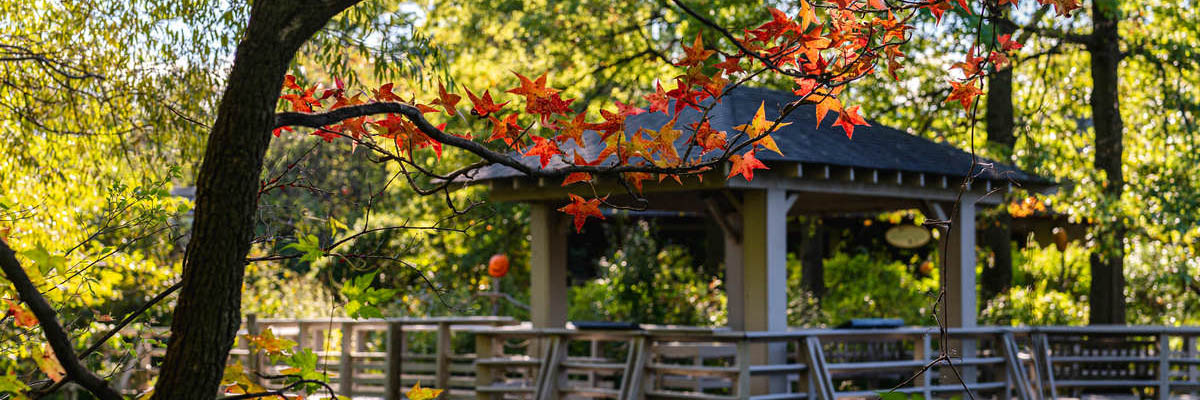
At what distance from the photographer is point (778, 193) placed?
7.78m

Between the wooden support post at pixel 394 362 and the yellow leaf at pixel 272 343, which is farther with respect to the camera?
the wooden support post at pixel 394 362

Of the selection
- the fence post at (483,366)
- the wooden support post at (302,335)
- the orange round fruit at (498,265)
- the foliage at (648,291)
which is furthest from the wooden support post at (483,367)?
the orange round fruit at (498,265)

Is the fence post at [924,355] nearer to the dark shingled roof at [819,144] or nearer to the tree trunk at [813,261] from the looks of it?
the dark shingled roof at [819,144]

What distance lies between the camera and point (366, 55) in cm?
609

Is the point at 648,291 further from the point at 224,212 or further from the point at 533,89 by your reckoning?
the point at 224,212

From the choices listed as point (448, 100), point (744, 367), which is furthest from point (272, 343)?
point (744, 367)

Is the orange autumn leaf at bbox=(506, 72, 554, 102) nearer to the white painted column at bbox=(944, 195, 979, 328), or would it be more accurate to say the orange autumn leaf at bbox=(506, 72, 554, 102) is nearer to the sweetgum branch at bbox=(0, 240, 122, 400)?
the sweetgum branch at bbox=(0, 240, 122, 400)

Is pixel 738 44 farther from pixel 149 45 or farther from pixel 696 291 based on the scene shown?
pixel 696 291

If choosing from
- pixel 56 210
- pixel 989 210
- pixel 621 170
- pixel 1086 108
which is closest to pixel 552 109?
pixel 621 170

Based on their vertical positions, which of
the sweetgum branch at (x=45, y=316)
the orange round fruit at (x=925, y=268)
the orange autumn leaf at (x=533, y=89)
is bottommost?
the sweetgum branch at (x=45, y=316)

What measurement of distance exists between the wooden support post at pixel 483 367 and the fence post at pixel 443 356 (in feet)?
1.73

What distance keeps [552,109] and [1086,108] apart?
12666 mm

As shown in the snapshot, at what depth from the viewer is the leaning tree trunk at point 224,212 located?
1.81 meters

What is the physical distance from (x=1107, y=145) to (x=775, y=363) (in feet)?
16.8
